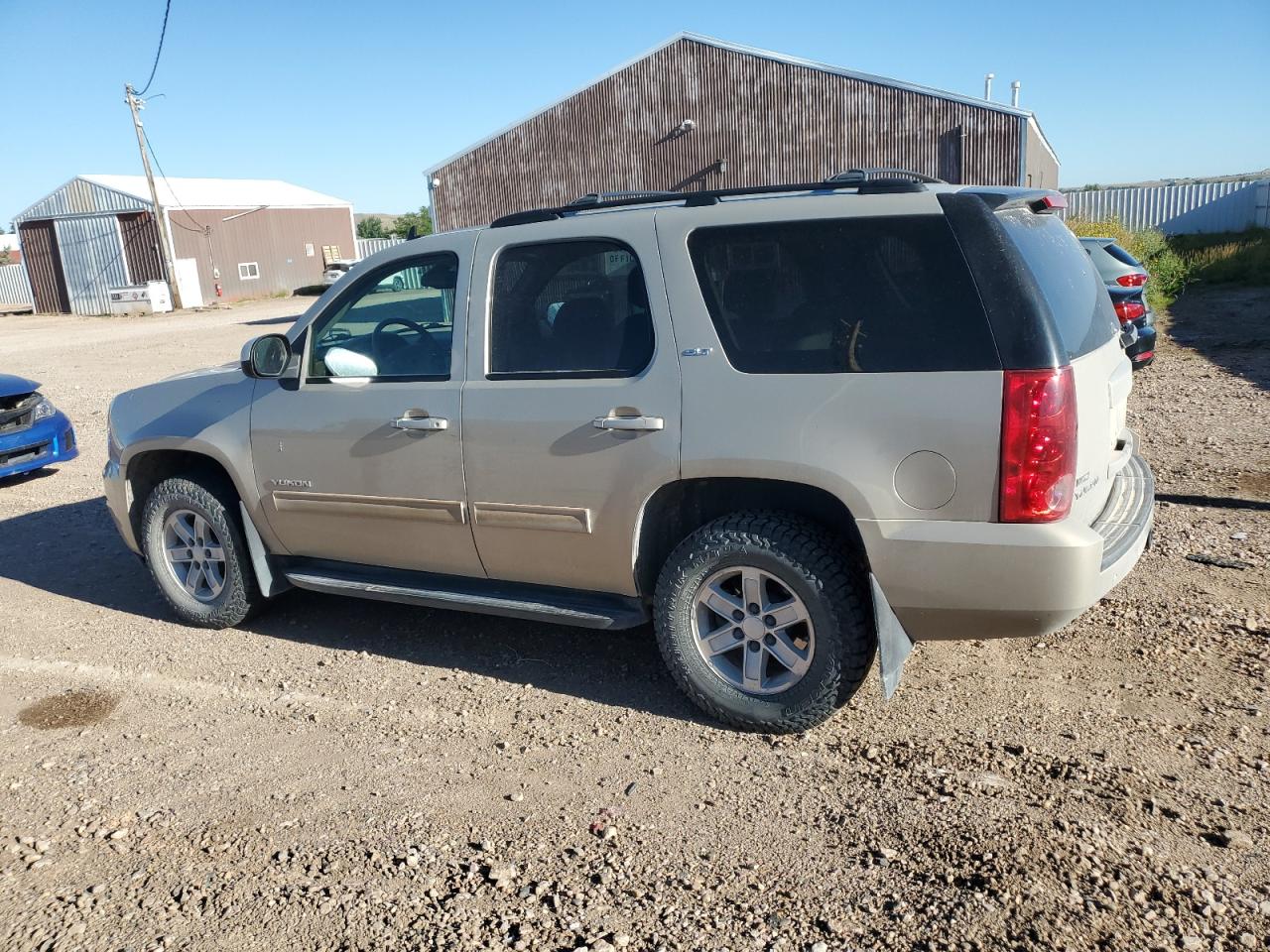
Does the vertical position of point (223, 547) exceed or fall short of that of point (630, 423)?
it falls short

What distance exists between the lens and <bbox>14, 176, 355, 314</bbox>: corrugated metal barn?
39750mm

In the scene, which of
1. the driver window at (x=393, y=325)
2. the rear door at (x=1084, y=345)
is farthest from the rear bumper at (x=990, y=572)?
the driver window at (x=393, y=325)

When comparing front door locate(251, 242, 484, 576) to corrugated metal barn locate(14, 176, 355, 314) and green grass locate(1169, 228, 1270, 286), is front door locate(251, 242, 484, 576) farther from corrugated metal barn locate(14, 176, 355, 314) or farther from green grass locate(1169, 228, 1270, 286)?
corrugated metal barn locate(14, 176, 355, 314)

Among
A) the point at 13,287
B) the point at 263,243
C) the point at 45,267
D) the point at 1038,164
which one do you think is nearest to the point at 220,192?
the point at 263,243

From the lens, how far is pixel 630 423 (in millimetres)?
3879

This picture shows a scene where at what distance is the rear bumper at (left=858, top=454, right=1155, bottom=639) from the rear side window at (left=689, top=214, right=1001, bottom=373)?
556 mm

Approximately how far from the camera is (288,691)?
4543mm

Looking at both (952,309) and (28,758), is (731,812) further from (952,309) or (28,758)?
(28,758)

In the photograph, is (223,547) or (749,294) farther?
(223,547)

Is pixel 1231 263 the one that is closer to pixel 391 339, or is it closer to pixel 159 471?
pixel 391 339

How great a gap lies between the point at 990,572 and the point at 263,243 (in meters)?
46.1

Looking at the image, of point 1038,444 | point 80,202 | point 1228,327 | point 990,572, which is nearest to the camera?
point 1038,444

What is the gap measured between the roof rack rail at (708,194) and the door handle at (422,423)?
0.84 metres

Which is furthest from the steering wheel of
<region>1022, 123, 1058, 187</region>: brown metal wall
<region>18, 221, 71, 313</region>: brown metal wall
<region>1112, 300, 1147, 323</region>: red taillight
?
<region>18, 221, 71, 313</region>: brown metal wall
